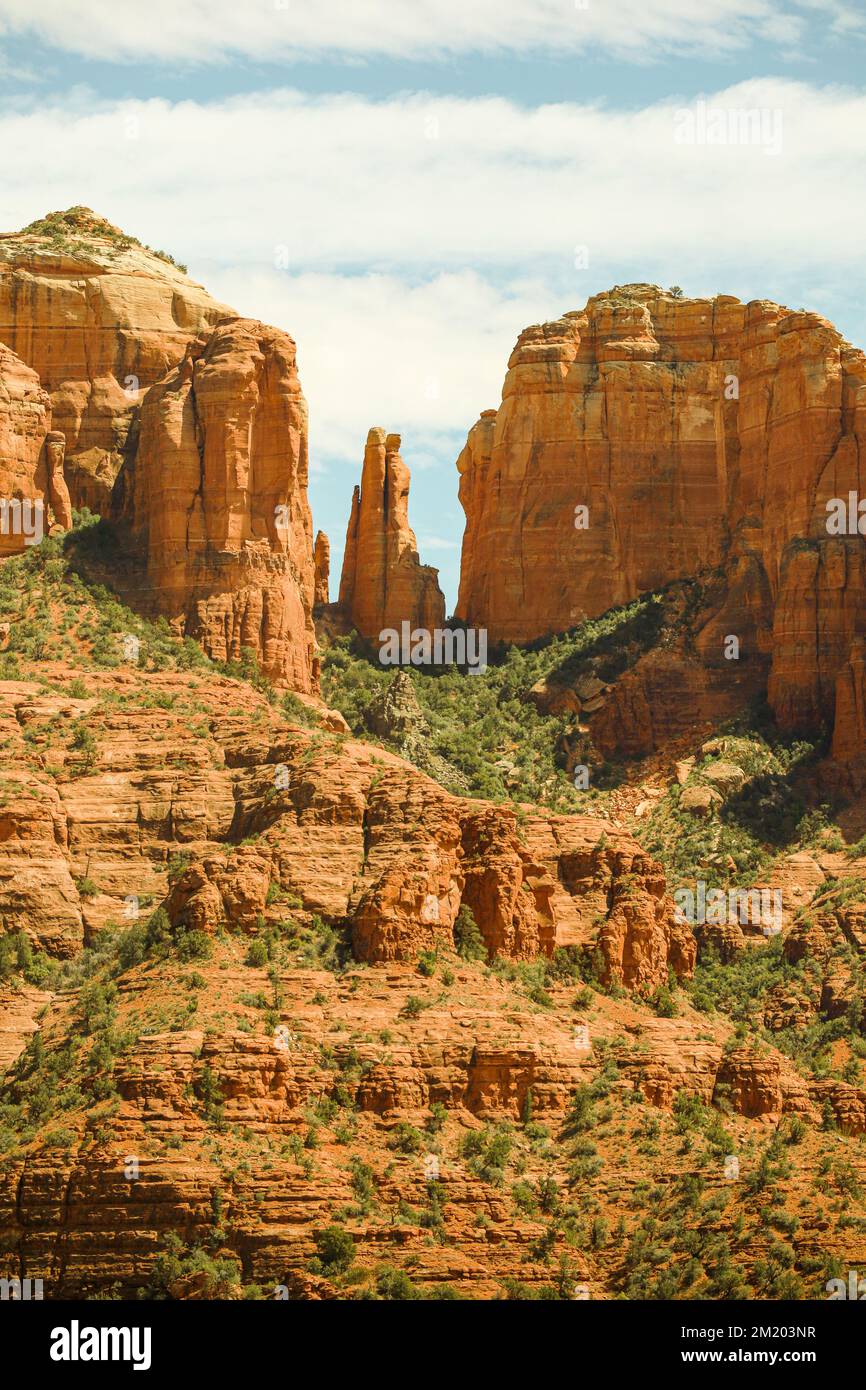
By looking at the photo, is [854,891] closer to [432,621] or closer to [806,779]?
[806,779]

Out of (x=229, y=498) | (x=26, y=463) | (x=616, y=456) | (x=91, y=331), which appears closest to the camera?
(x=229, y=498)

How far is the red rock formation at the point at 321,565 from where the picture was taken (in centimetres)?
15675

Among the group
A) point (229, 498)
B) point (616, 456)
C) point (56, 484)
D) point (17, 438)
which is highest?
point (616, 456)

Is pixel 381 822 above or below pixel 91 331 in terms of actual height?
below

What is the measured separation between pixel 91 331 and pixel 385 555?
17090 mm

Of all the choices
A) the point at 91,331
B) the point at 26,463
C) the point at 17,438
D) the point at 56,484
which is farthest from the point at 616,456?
the point at 17,438

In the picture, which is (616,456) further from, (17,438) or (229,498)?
(17,438)

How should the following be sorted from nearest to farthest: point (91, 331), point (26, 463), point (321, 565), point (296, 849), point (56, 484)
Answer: point (296, 849)
point (26, 463)
point (56, 484)
point (91, 331)
point (321, 565)

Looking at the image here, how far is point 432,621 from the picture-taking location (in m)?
161

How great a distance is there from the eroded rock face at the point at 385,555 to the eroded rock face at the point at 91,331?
1244cm

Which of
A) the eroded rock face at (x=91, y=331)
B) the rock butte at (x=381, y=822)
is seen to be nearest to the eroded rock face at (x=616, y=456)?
the rock butte at (x=381, y=822)

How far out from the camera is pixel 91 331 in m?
148

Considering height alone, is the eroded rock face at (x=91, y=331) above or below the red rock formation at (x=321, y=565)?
above

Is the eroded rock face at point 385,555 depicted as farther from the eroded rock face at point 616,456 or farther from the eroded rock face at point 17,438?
the eroded rock face at point 17,438
